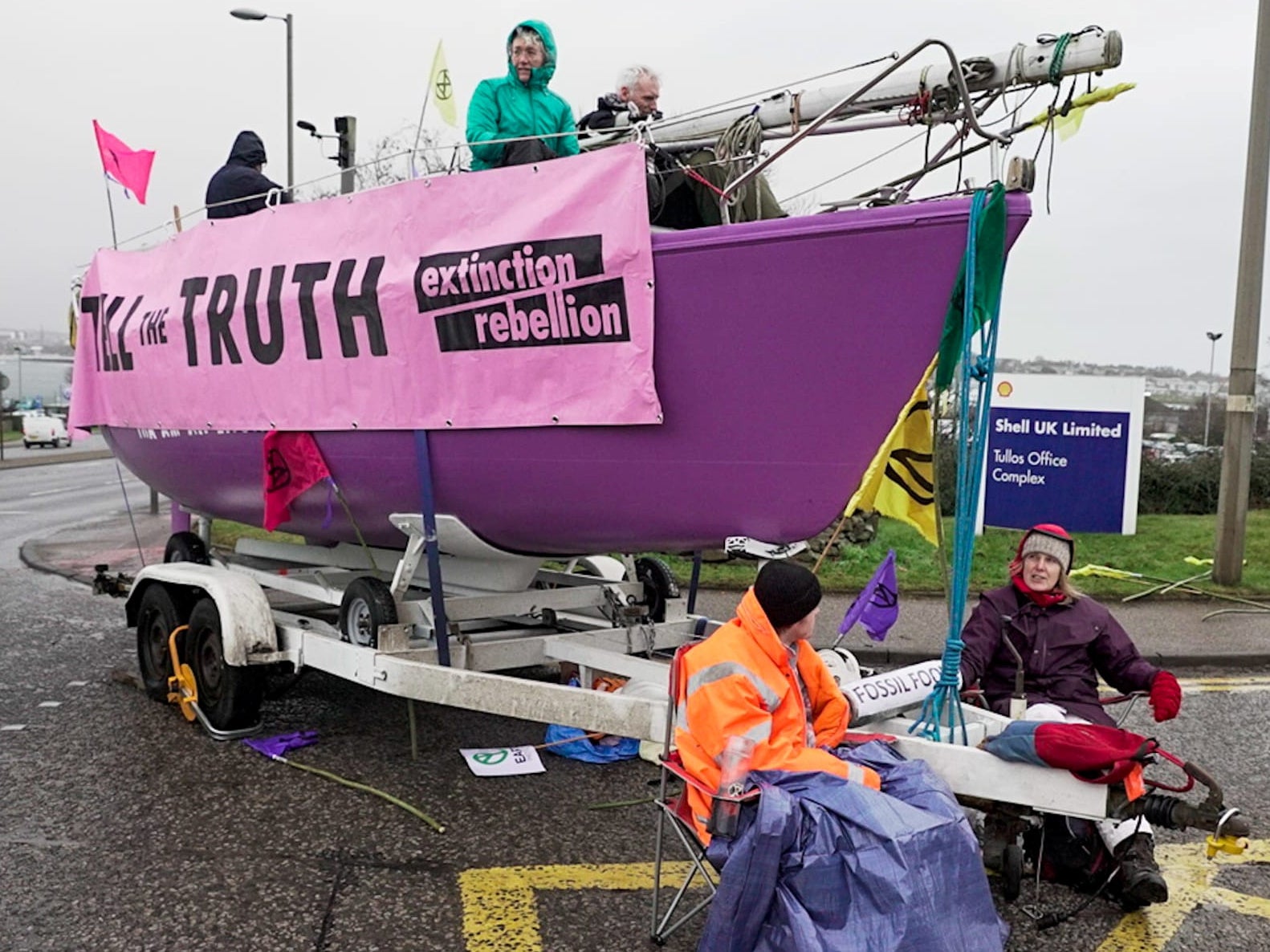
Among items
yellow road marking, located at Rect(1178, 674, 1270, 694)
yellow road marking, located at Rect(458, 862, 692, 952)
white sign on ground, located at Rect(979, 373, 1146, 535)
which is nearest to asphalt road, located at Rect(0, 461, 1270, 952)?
yellow road marking, located at Rect(458, 862, 692, 952)

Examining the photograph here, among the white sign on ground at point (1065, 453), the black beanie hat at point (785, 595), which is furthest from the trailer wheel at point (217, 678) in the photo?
the white sign on ground at point (1065, 453)

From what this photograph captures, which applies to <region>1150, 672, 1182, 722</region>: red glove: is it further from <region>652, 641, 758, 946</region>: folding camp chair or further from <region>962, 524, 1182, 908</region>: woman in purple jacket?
<region>652, 641, 758, 946</region>: folding camp chair

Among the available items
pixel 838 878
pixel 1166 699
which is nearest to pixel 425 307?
pixel 838 878

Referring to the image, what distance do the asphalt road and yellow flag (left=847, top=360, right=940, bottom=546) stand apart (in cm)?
132

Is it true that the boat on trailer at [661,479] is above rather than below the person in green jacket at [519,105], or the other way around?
below

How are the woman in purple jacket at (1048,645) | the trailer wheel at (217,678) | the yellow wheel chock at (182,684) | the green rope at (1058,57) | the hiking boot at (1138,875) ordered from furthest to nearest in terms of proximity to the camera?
the yellow wheel chock at (182,684) < the trailer wheel at (217,678) < the woman in purple jacket at (1048,645) < the green rope at (1058,57) < the hiking boot at (1138,875)

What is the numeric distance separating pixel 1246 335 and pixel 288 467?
7841 millimetres

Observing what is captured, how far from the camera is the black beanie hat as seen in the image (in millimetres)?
3330

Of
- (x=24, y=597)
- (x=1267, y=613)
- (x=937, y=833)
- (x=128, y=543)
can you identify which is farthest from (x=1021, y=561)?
(x=128, y=543)

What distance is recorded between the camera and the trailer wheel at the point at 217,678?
216 inches

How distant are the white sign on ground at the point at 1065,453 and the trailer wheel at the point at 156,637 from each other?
713cm

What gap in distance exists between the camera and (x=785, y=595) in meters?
3.33

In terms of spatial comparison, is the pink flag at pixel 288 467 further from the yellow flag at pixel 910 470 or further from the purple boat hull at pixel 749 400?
the yellow flag at pixel 910 470

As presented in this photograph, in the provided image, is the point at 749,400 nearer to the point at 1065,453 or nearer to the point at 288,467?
the point at 288,467
